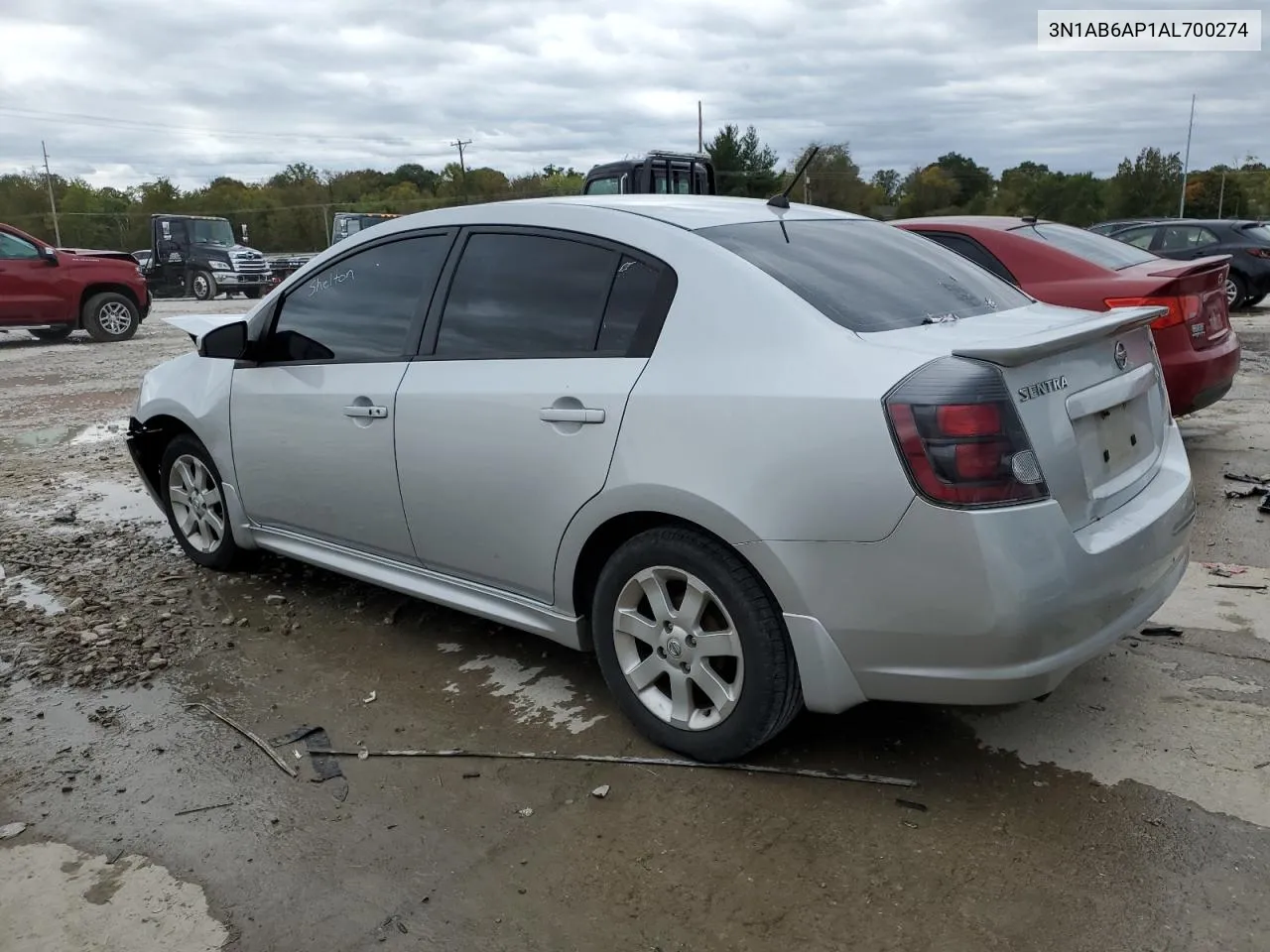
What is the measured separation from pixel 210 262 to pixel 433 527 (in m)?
27.2

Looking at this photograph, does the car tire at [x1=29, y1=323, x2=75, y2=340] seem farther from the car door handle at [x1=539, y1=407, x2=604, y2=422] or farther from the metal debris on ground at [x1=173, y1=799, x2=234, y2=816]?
the car door handle at [x1=539, y1=407, x2=604, y2=422]

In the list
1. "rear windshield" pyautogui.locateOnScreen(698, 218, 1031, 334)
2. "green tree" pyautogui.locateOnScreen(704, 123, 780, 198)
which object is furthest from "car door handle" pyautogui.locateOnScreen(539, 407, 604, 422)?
"green tree" pyautogui.locateOnScreen(704, 123, 780, 198)

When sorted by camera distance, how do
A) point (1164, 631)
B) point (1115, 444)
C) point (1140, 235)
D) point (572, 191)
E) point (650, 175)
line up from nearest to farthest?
point (1115, 444), point (1164, 631), point (650, 175), point (1140, 235), point (572, 191)

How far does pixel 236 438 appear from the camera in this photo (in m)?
4.46

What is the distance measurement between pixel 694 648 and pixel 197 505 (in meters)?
2.96

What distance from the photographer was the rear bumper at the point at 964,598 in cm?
254

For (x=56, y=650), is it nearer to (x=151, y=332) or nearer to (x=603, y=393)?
(x=603, y=393)

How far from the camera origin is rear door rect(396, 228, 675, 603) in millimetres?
3146

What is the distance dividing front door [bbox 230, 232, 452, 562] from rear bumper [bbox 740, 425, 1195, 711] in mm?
1639

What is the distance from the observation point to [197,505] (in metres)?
4.93

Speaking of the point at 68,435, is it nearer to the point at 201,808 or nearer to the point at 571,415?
the point at 201,808

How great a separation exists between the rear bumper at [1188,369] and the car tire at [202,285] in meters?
26.8

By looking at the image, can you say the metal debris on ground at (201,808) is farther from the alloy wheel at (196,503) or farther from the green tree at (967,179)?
the green tree at (967,179)

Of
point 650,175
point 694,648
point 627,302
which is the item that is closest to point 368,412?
point 627,302
